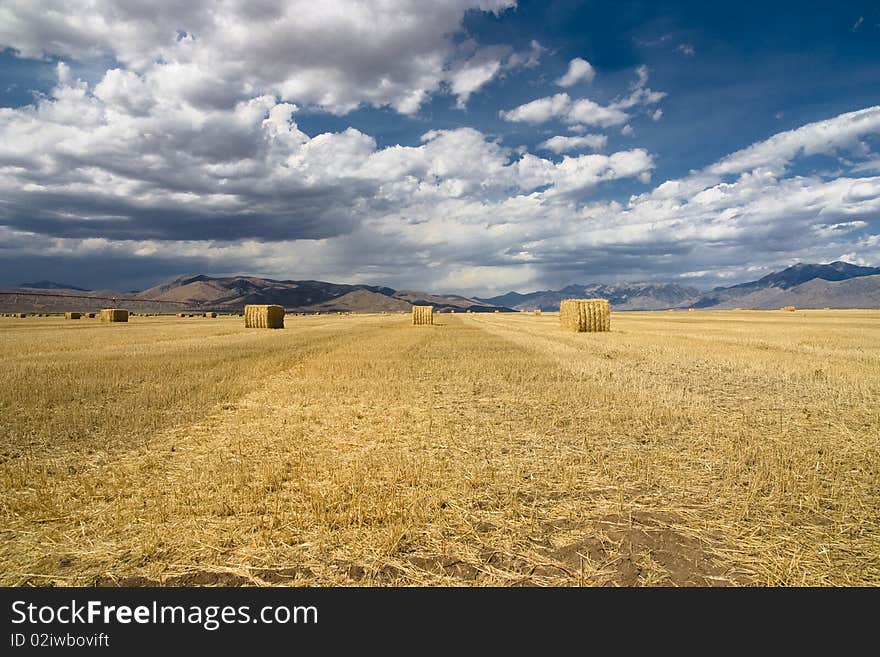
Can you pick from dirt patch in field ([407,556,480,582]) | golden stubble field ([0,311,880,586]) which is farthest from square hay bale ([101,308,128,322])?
dirt patch in field ([407,556,480,582])

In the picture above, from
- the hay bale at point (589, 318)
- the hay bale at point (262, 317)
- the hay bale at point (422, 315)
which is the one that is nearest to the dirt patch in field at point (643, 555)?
the hay bale at point (589, 318)

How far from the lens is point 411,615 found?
12.4ft

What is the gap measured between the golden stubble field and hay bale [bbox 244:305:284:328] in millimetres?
33257

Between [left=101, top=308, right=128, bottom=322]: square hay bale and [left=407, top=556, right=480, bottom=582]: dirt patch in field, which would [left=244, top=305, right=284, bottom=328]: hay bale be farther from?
[left=407, top=556, right=480, bottom=582]: dirt patch in field

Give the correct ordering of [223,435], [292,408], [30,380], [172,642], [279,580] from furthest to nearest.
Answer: [30,380] < [292,408] < [223,435] < [279,580] < [172,642]

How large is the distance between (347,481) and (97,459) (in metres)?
4.21

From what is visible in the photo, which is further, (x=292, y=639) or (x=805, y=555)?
(x=805, y=555)

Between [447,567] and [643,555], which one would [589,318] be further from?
[447,567]

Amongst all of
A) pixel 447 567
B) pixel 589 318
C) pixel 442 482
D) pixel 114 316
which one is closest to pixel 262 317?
pixel 114 316

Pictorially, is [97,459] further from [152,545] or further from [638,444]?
[638,444]

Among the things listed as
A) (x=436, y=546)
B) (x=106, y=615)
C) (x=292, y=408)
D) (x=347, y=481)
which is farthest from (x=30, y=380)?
(x=436, y=546)

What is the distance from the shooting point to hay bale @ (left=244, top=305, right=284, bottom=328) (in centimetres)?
4734

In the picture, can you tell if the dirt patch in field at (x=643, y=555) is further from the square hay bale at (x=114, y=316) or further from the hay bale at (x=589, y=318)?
the square hay bale at (x=114, y=316)

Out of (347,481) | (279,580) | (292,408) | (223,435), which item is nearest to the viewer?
(279,580)
